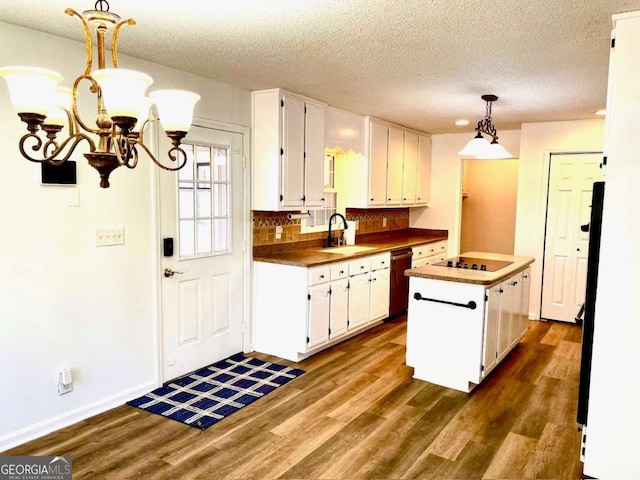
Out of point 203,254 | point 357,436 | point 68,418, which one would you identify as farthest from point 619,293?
point 68,418

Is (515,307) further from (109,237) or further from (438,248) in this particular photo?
(109,237)

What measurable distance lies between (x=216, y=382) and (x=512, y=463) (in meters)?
2.14

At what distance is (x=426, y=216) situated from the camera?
6867mm

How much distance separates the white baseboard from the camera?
105 inches

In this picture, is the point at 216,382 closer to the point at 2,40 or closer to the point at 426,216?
the point at 2,40

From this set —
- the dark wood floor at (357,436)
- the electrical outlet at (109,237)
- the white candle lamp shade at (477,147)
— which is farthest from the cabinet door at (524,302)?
the electrical outlet at (109,237)

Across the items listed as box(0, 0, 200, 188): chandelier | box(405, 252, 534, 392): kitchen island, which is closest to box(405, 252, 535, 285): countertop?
box(405, 252, 534, 392): kitchen island

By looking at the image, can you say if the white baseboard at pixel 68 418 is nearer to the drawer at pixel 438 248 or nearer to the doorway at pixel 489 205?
the drawer at pixel 438 248

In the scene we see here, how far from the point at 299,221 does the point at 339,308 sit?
1.05m

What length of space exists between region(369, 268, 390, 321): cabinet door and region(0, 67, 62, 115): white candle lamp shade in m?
3.82

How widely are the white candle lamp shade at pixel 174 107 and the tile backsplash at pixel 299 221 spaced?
2493mm

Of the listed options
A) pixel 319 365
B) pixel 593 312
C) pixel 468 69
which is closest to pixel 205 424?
pixel 319 365

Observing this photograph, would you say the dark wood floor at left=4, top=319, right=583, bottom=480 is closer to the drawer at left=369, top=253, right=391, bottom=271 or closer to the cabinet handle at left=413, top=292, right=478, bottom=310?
the cabinet handle at left=413, top=292, right=478, bottom=310

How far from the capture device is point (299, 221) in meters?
4.90
